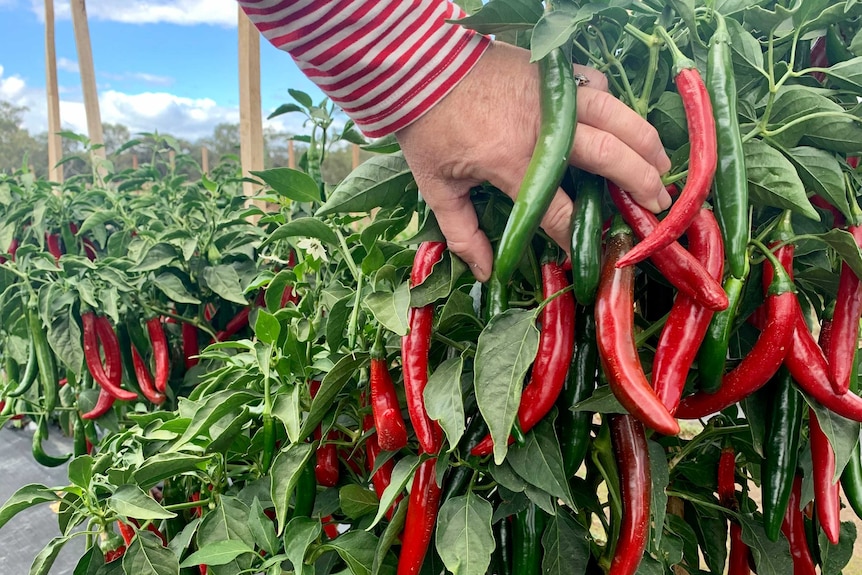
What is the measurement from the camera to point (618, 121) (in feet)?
1.97

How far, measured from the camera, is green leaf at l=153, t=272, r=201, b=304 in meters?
1.63

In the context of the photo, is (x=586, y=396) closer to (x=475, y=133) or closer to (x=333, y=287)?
(x=475, y=133)

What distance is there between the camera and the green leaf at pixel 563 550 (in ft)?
2.56

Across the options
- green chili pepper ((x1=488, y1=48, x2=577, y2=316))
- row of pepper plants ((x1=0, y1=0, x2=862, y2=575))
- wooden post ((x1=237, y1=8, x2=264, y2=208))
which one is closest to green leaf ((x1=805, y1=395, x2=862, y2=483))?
row of pepper plants ((x1=0, y1=0, x2=862, y2=575))

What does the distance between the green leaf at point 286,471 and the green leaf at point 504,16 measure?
22.2 inches

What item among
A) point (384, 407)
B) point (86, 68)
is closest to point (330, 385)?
point (384, 407)

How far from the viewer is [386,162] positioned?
0.79 m

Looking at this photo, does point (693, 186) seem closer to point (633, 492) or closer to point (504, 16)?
point (504, 16)

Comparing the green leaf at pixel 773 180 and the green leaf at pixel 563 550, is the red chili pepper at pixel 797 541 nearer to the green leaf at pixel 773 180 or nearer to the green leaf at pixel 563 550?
the green leaf at pixel 563 550

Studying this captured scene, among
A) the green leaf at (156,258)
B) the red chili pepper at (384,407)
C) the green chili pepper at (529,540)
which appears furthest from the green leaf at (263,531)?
the green leaf at (156,258)

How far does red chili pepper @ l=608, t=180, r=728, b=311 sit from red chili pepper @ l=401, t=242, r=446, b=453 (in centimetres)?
22

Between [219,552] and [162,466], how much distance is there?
151 millimetres

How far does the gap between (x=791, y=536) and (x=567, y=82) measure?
727 millimetres

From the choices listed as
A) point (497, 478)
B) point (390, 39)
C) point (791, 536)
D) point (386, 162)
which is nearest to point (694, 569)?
point (791, 536)
